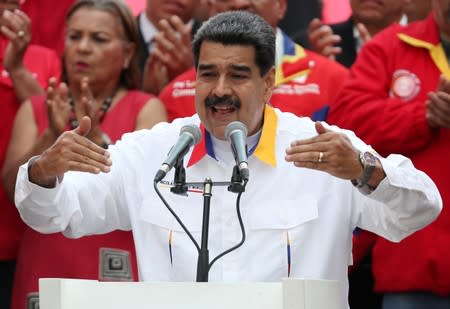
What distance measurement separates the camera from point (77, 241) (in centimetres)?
620

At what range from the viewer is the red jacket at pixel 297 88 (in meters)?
6.77

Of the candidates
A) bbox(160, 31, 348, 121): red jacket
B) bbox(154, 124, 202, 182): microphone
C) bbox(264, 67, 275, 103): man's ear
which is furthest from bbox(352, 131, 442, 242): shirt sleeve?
bbox(160, 31, 348, 121): red jacket

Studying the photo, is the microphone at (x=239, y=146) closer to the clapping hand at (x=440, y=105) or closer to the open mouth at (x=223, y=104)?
the open mouth at (x=223, y=104)

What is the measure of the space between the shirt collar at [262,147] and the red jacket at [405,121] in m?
0.99

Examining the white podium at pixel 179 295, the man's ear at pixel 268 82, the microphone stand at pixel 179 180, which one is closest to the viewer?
the white podium at pixel 179 295

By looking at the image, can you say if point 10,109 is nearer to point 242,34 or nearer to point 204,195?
point 242,34

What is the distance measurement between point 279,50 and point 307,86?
0.36m

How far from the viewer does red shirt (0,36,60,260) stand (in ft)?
21.5

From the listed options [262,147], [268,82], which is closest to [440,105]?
[268,82]

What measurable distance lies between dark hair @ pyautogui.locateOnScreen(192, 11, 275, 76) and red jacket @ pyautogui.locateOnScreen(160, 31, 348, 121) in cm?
148

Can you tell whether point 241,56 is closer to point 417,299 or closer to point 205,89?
point 205,89

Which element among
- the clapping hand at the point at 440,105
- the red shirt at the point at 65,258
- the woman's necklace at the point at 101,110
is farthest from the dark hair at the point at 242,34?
the woman's necklace at the point at 101,110

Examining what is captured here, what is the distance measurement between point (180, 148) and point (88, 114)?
79.3 inches

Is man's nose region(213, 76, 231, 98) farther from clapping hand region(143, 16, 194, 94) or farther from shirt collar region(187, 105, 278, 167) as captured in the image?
clapping hand region(143, 16, 194, 94)
